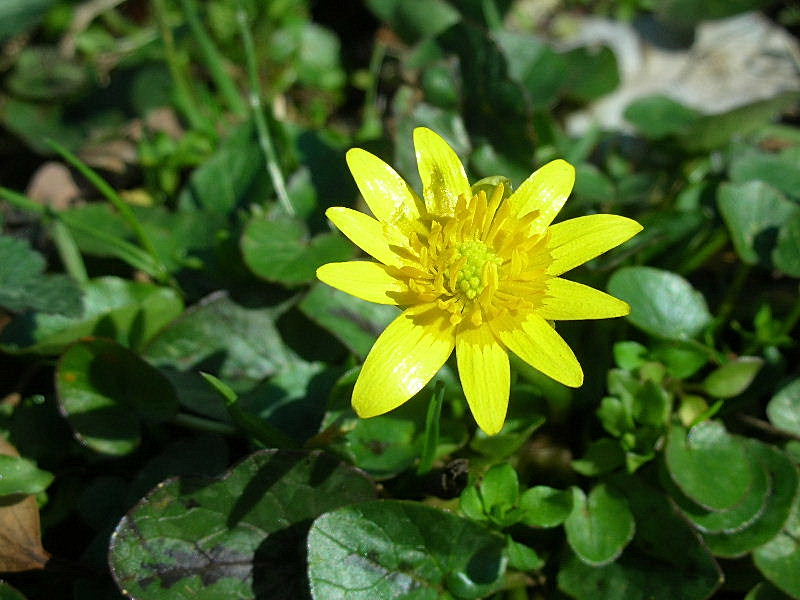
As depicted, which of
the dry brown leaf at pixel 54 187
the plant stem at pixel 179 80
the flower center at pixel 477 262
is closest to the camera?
the flower center at pixel 477 262

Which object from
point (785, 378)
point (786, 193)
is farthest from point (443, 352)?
point (786, 193)

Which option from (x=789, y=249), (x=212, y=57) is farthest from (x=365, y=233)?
(x=212, y=57)

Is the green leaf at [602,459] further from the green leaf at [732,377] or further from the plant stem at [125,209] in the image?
the plant stem at [125,209]

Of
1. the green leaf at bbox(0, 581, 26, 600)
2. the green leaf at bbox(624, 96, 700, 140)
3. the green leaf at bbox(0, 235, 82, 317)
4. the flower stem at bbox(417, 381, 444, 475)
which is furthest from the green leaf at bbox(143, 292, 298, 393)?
the green leaf at bbox(624, 96, 700, 140)

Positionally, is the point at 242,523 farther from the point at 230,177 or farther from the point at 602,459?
the point at 230,177

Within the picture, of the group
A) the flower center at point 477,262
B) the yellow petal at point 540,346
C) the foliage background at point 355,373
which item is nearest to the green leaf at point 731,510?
the foliage background at point 355,373

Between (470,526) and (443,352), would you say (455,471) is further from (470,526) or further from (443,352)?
(443,352)
